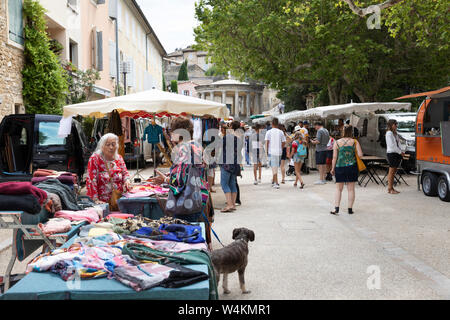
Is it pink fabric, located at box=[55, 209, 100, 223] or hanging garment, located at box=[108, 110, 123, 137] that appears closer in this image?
pink fabric, located at box=[55, 209, 100, 223]

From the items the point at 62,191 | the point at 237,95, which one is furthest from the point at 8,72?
the point at 237,95

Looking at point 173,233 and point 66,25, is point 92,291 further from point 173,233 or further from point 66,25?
point 66,25

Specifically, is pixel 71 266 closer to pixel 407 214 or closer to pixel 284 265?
pixel 284 265

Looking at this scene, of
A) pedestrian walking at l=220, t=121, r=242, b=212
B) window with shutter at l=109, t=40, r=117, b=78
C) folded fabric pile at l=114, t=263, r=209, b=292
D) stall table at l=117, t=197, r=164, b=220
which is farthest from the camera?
window with shutter at l=109, t=40, r=117, b=78

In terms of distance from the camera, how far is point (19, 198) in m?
3.91

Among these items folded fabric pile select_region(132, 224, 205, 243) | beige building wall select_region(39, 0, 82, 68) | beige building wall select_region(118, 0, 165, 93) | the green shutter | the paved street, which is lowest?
the paved street

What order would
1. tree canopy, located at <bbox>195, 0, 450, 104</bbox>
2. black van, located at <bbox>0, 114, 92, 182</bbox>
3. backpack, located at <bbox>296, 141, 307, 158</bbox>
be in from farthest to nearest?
tree canopy, located at <bbox>195, 0, 450, 104</bbox>, backpack, located at <bbox>296, 141, 307, 158</bbox>, black van, located at <bbox>0, 114, 92, 182</bbox>

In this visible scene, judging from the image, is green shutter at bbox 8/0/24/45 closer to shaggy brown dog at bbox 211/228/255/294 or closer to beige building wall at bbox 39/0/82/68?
beige building wall at bbox 39/0/82/68

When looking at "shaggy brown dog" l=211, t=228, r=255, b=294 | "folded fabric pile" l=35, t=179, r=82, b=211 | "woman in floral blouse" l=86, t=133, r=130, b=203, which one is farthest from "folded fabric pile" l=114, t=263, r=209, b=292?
"woman in floral blouse" l=86, t=133, r=130, b=203

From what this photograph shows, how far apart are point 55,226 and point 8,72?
1056 cm

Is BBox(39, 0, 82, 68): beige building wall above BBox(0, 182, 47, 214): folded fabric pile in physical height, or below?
above

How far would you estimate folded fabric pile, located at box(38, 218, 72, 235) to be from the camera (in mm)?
4211

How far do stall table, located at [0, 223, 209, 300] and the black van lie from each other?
787 cm

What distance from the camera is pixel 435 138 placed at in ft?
→ 34.2
